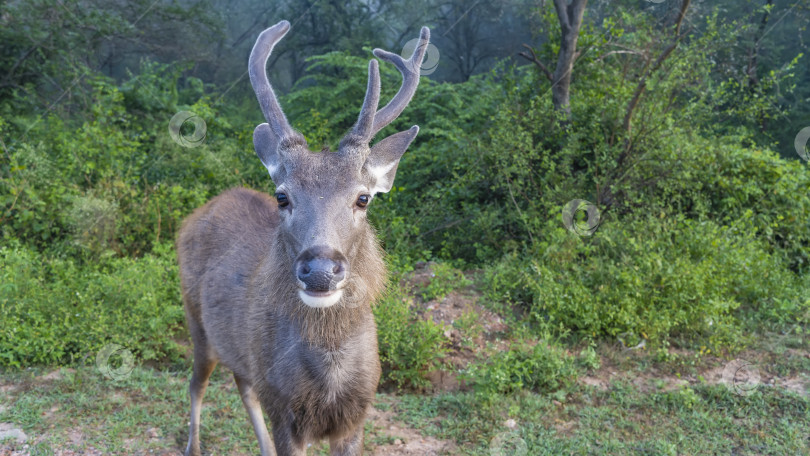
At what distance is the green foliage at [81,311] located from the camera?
6141 mm

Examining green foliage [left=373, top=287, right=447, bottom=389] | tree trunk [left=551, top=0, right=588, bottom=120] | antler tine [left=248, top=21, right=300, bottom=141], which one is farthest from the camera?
tree trunk [left=551, top=0, right=588, bottom=120]

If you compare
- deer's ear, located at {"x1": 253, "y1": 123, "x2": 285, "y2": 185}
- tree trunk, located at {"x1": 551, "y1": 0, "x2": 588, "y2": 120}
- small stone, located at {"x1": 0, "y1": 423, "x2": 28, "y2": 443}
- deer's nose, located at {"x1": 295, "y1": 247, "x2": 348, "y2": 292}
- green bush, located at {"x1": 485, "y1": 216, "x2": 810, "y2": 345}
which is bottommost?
small stone, located at {"x1": 0, "y1": 423, "x2": 28, "y2": 443}

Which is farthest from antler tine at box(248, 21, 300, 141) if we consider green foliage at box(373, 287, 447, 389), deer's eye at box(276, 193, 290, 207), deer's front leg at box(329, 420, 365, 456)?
green foliage at box(373, 287, 447, 389)

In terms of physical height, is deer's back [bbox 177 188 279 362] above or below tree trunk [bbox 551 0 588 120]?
below

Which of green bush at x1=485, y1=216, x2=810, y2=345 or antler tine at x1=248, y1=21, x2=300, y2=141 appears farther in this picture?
green bush at x1=485, y1=216, x2=810, y2=345

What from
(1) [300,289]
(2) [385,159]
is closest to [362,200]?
(2) [385,159]

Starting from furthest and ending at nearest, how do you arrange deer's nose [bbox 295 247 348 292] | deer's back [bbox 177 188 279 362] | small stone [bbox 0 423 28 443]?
small stone [bbox 0 423 28 443] → deer's back [bbox 177 188 279 362] → deer's nose [bbox 295 247 348 292]

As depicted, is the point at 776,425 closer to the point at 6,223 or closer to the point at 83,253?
the point at 83,253

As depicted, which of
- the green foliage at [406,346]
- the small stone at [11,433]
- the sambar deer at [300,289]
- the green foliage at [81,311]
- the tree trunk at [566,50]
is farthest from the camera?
the tree trunk at [566,50]

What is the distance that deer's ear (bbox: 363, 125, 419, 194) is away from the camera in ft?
12.3

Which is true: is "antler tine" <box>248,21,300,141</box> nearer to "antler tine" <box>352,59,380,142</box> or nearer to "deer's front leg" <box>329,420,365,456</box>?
"antler tine" <box>352,59,380,142</box>

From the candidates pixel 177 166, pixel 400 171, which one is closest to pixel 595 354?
pixel 400 171

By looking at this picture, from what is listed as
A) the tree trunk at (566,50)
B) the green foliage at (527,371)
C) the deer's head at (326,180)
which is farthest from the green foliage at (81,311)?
the tree trunk at (566,50)

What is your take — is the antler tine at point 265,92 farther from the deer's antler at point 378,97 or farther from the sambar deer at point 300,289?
the deer's antler at point 378,97
